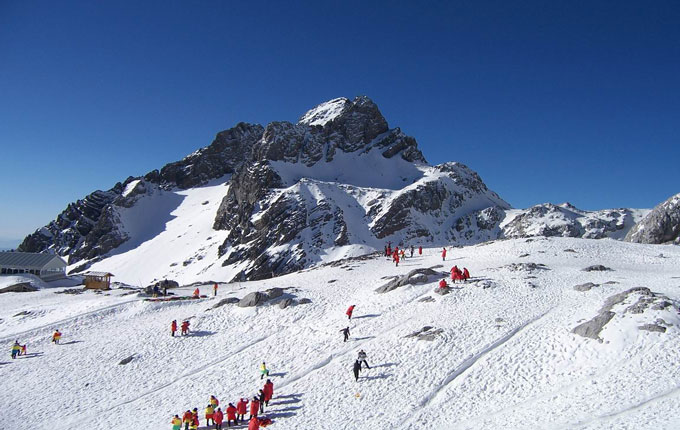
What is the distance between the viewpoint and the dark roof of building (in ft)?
212

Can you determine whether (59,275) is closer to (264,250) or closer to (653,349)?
(264,250)

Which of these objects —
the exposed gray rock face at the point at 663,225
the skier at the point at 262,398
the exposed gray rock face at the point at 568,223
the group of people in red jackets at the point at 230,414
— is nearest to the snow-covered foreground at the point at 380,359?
the skier at the point at 262,398

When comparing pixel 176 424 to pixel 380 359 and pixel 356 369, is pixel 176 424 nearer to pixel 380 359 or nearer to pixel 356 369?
pixel 356 369

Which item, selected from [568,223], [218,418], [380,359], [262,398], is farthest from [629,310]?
[568,223]

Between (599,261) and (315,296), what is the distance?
27942 millimetres

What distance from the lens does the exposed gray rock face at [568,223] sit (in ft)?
324

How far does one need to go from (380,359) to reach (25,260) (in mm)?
67115

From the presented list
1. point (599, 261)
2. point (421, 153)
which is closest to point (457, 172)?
point (421, 153)

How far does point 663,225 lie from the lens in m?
54.9

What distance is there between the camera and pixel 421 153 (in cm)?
14000

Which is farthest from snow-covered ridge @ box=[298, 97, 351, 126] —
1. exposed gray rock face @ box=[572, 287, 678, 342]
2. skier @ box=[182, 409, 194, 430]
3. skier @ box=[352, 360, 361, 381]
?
skier @ box=[182, 409, 194, 430]

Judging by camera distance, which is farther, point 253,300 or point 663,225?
point 663,225

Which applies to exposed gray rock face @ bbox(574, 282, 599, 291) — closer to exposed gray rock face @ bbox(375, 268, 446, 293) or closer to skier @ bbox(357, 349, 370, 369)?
exposed gray rock face @ bbox(375, 268, 446, 293)

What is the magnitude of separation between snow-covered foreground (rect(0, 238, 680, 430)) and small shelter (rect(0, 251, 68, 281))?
2986 centimetres
